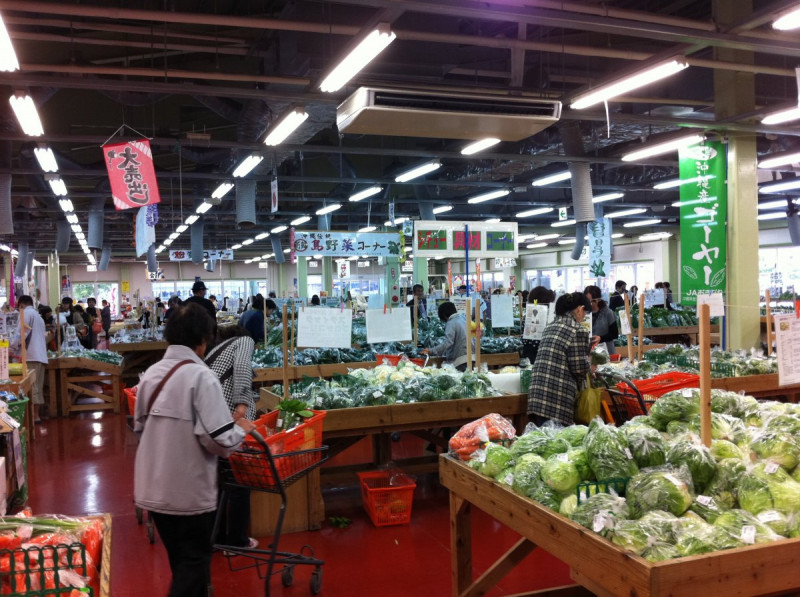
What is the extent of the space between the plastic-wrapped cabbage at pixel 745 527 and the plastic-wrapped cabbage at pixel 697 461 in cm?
24

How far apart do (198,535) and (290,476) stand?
71 cm

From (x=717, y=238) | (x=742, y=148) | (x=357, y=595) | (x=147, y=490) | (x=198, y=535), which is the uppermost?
(x=742, y=148)

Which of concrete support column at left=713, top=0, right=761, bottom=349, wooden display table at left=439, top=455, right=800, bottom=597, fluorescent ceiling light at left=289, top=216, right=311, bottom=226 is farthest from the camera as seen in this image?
fluorescent ceiling light at left=289, top=216, right=311, bottom=226

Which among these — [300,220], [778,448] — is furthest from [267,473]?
[300,220]

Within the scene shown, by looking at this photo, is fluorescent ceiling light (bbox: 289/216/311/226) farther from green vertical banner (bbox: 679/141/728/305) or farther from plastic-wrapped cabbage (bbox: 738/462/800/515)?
plastic-wrapped cabbage (bbox: 738/462/800/515)

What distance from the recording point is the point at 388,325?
773 cm

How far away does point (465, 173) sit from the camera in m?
14.3

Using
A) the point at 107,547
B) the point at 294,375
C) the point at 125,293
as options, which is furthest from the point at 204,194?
the point at 125,293

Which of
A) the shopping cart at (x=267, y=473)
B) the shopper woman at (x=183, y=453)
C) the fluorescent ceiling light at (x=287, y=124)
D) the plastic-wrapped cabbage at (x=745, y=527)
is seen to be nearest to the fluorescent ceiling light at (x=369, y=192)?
the fluorescent ceiling light at (x=287, y=124)

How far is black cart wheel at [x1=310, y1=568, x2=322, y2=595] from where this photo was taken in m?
4.07

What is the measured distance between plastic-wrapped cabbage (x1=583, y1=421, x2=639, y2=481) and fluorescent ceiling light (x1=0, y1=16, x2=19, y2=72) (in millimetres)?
4661

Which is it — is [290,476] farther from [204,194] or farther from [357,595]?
[204,194]

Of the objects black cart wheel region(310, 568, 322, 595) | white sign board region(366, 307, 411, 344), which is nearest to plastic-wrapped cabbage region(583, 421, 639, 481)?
black cart wheel region(310, 568, 322, 595)

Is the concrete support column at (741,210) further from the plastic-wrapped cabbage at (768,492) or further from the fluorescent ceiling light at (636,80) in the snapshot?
the plastic-wrapped cabbage at (768,492)
